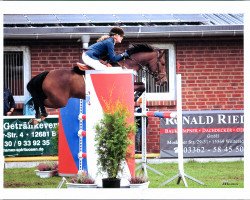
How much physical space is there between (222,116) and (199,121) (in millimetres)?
489

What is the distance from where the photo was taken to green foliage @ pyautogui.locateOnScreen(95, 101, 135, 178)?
10.2m

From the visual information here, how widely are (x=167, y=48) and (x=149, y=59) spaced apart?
5.49 m

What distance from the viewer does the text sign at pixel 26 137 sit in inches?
654

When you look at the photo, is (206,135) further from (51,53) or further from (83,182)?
(83,182)

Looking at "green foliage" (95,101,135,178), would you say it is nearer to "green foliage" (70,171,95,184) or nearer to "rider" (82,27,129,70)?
"green foliage" (70,171,95,184)

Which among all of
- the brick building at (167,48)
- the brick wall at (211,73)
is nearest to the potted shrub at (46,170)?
the brick building at (167,48)

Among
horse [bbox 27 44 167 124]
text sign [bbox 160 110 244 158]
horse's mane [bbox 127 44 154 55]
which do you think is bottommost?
text sign [bbox 160 110 244 158]

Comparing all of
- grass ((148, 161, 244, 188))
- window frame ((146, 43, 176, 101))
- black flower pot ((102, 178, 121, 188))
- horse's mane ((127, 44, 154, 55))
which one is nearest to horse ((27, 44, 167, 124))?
horse's mane ((127, 44, 154, 55))

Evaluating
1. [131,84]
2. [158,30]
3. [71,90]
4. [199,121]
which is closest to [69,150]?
[71,90]

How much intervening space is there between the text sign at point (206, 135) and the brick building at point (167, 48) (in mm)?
1582

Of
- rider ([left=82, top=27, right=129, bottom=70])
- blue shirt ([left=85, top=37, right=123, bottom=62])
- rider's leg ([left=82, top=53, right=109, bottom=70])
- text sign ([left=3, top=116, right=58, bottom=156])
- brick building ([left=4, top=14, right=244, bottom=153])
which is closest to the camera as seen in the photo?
rider's leg ([left=82, top=53, right=109, bottom=70])

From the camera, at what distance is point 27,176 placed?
47.1 feet

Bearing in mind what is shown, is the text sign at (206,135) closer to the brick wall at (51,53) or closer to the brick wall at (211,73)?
the brick wall at (211,73)
